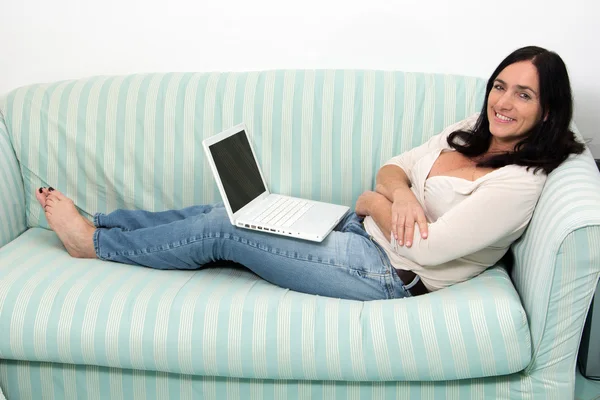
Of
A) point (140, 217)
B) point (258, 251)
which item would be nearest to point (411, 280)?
point (258, 251)

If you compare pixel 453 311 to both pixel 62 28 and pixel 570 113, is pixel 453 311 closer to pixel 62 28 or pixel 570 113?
pixel 570 113

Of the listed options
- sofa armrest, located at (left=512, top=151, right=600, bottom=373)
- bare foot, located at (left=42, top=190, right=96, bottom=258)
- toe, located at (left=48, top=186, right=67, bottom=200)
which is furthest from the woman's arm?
toe, located at (left=48, top=186, right=67, bottom=200)

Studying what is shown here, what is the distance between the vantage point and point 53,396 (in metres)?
1.75

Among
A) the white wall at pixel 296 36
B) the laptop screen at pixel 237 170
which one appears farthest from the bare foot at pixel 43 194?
the white wall at pixel 296 36

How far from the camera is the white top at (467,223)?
1577 mm

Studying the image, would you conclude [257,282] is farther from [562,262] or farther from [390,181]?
[562,262]

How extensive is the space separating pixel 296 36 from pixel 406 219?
36.4 inches

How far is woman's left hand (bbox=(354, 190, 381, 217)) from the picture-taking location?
6.17 ft

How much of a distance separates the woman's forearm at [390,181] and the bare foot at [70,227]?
2.65 ft

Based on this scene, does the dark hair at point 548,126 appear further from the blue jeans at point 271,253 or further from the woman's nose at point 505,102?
the blue jeans at point 271,253

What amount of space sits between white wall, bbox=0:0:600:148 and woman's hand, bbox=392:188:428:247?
29.4 inches

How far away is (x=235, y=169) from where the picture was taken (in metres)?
1.92

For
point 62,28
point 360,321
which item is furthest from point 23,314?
point 62,28

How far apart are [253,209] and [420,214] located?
18.4 inches
